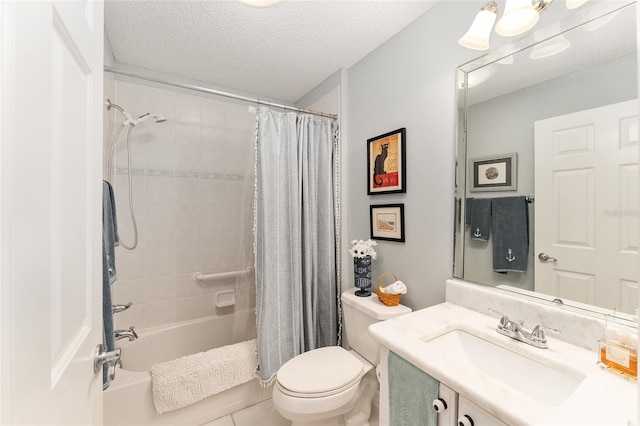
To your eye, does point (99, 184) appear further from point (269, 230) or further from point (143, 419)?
point (143, 419)

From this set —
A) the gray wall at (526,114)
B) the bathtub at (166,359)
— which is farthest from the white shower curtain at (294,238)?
the gray wall at (526,114)

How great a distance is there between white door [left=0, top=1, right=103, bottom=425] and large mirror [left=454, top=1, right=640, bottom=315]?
136 centimetres

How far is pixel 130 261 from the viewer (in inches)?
80.4

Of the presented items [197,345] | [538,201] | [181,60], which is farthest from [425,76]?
[197,345]

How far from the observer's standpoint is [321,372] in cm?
139

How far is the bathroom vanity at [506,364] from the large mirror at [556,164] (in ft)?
0.32

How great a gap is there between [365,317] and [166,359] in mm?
1613

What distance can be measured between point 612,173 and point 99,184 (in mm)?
1570

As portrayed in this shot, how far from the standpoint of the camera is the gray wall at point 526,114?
89cm

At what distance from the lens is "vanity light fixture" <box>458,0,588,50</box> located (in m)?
0.96

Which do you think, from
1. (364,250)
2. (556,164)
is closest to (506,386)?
(556,164)

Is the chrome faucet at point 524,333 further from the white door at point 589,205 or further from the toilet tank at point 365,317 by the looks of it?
the toilet tank at point 365,317

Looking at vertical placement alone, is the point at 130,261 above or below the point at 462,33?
below

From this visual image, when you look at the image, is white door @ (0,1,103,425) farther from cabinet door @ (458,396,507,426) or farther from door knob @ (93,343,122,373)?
cabinet door @ (458,396,507,426)
